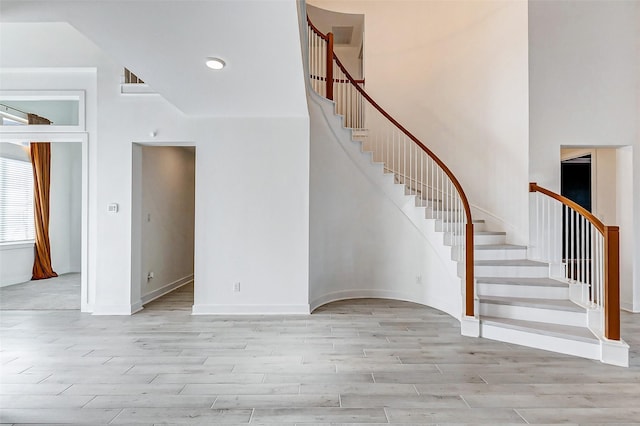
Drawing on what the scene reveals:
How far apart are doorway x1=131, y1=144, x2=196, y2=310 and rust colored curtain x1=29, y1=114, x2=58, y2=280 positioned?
2.97 meters

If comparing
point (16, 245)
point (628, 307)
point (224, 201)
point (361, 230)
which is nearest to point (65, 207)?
point (16, 245)

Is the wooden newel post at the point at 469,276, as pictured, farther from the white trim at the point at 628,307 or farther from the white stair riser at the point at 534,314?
the white trim at the point at 628,307

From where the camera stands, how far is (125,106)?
473 cm

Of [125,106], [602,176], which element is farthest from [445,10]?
[125,106]

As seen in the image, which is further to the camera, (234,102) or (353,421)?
(234,102)

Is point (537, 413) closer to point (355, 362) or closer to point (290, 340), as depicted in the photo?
point (355, 362)

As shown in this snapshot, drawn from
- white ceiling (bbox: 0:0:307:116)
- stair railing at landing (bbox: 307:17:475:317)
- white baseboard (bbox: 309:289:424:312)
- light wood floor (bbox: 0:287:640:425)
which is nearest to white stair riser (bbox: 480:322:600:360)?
light wood floor (bbox: 0:287:640:425)

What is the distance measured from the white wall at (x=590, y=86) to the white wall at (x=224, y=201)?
336 centimetres

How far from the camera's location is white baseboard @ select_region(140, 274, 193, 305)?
16.9 feet

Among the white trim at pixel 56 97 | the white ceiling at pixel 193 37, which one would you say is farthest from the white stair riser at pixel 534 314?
the white trim at pixel 56 97

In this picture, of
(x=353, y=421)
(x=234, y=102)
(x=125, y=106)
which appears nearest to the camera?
(x=353, y=421)

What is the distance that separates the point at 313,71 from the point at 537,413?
5.61 meters

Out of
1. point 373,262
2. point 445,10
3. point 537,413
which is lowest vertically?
point 537,413

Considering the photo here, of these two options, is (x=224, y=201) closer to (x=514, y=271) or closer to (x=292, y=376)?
(x=292, y=376)
